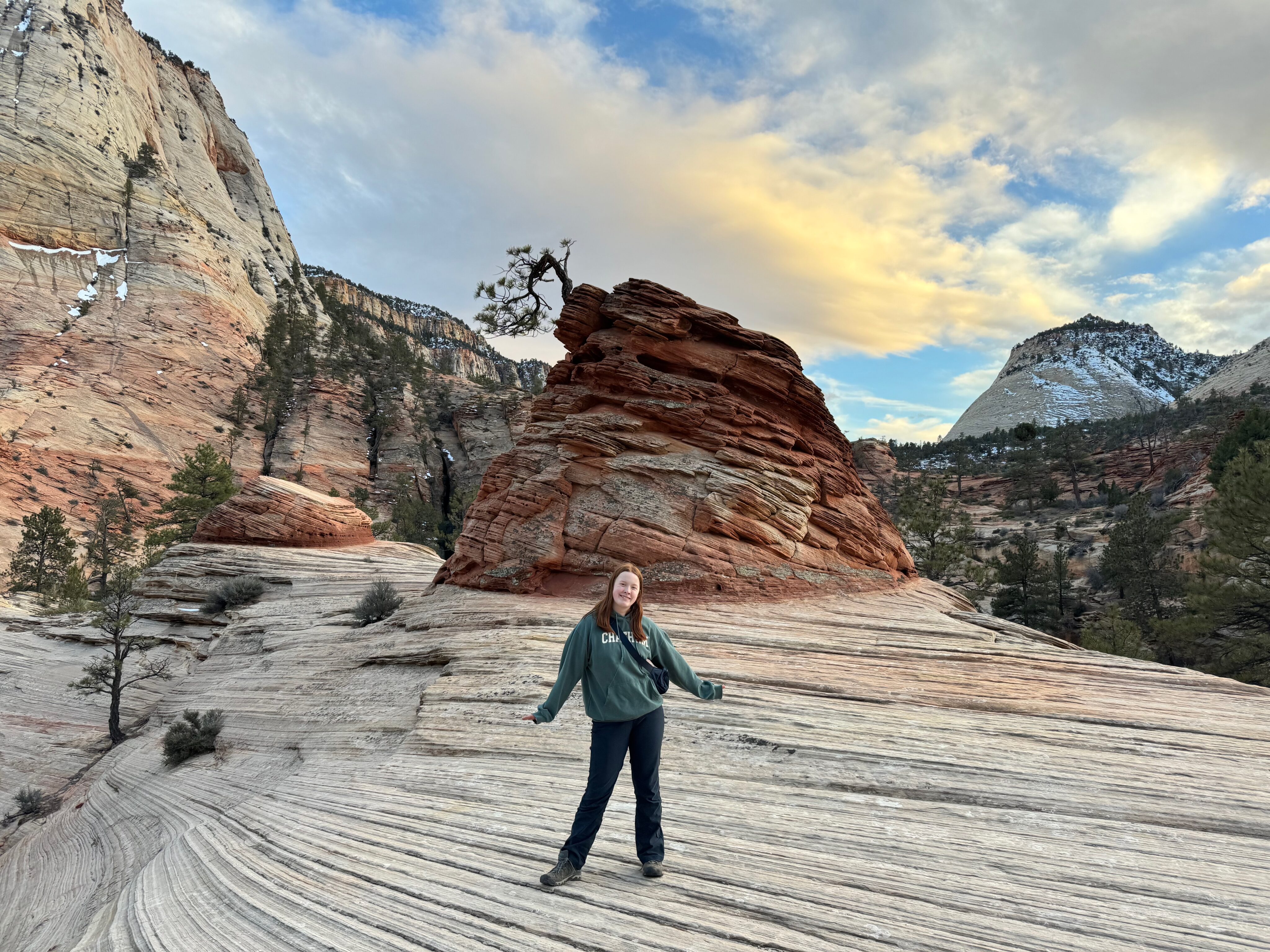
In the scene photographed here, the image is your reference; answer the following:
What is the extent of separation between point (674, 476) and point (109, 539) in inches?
1540

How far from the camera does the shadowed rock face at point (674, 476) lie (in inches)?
496

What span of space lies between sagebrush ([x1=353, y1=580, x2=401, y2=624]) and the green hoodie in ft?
40.6

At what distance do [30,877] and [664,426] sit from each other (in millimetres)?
14033

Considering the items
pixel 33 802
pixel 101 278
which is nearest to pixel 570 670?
pixel 33 802

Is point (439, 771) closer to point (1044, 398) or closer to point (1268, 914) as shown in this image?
point (1268, 914)

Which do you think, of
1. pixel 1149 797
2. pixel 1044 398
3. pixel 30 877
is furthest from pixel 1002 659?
pixel 1044 398

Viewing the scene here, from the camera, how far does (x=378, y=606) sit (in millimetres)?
15125

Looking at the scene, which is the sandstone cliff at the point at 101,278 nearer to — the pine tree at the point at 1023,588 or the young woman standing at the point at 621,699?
the young woman standing at the point at 621,699

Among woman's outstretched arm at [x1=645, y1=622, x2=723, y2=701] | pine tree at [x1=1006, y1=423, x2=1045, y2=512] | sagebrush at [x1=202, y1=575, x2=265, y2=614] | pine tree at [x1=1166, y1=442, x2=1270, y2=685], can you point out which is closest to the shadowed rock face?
woman's outstretched arm at [x1=645, y1=622, x2=723, y2=701]

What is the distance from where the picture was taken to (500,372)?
560 feet

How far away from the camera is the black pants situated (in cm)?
396

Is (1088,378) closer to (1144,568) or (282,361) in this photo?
(1144,568)

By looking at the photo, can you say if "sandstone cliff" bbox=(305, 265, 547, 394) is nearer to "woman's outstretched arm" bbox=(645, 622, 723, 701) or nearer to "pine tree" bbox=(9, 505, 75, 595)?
"pine tree" bbox=(9, 505, 75, 595)

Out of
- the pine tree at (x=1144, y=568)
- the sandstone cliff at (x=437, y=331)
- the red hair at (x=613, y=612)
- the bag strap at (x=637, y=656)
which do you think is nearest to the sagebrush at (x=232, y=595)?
the red hair at (x=613, y=612)
